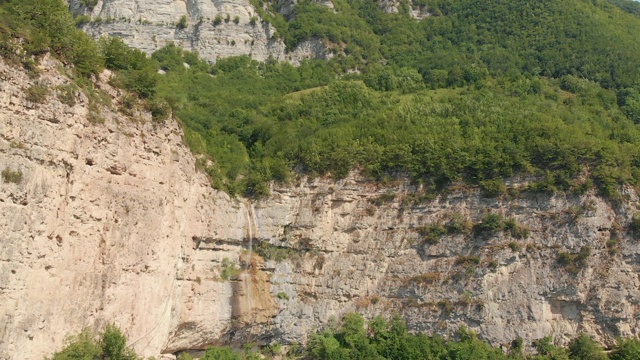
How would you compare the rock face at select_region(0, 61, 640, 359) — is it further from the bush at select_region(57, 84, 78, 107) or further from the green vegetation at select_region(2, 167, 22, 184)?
the green vegetation at select_region(2, 167, 22, 184)

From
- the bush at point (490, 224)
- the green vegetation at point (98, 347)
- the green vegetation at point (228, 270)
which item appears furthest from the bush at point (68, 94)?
the bush at point (490, 224)

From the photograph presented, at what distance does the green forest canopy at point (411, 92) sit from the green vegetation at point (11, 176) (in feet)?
13.0

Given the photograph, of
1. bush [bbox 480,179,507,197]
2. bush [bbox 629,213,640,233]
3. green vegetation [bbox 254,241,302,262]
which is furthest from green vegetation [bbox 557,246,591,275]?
green vegetation [bbox 254,241,302,262]

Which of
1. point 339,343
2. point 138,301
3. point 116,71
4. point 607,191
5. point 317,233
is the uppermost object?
point 116,71

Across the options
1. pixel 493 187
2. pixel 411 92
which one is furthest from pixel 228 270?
pixel 411 92

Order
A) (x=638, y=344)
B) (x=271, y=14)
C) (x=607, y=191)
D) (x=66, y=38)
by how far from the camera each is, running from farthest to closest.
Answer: (x=271, y=14) < (x=607, y=191) < (x=638, y=344) < (x=66, y=38)

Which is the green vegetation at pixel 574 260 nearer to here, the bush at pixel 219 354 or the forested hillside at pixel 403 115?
the forested hillside at pixel 403 115

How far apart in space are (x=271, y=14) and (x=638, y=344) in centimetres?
4290

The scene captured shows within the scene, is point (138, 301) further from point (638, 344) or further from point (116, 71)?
point (638, 344)

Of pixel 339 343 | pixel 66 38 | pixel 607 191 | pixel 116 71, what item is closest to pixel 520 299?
pixel 607 191

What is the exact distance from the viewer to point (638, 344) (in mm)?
27781

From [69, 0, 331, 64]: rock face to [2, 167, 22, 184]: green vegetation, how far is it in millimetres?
34041

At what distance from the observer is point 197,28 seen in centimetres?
5297

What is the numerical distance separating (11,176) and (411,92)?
32164mm
